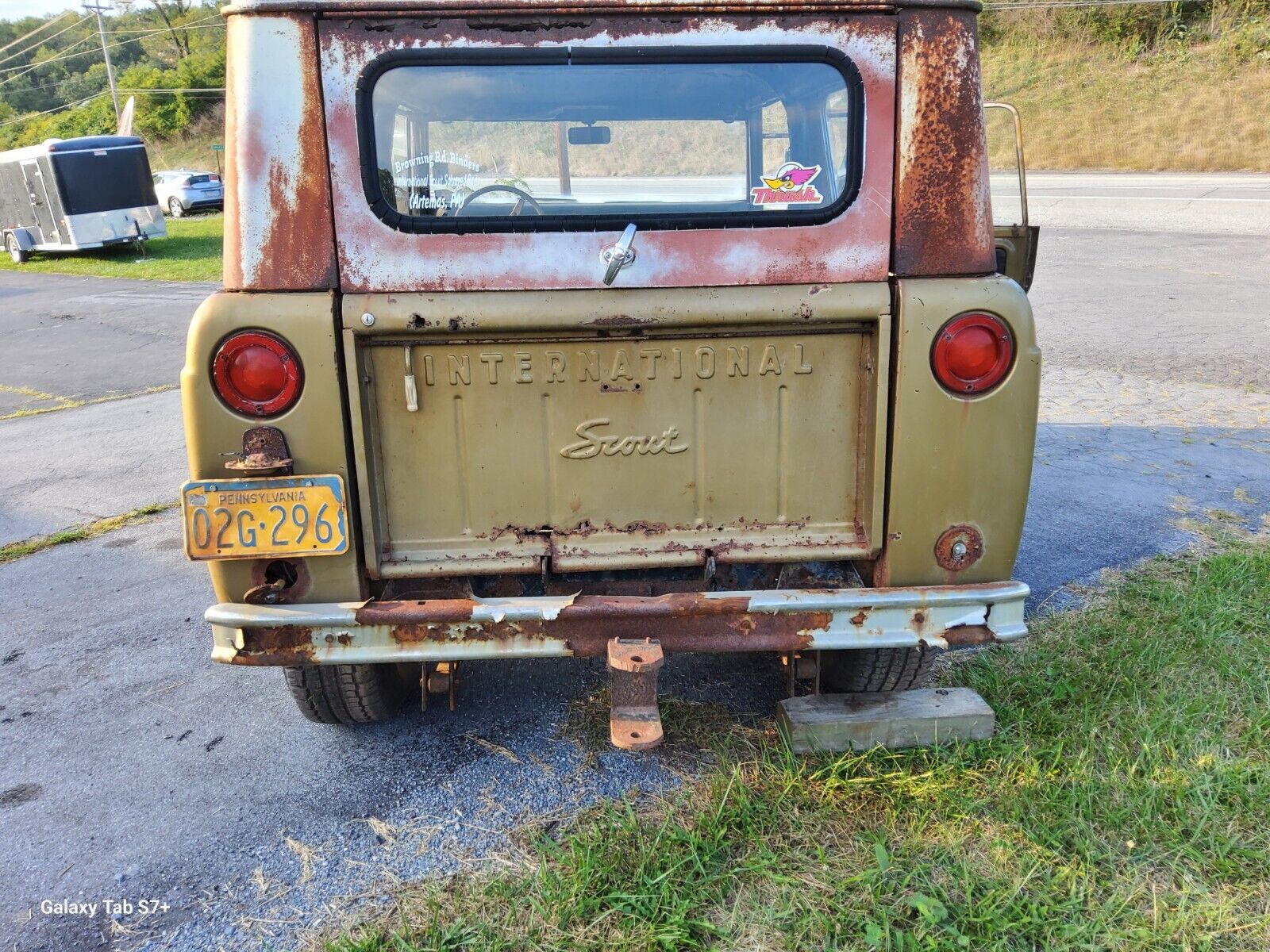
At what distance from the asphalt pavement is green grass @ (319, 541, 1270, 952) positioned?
0.81 ft

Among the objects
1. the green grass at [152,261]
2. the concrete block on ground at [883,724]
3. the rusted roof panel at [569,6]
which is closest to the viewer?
the rusted roof panel at [569,6]

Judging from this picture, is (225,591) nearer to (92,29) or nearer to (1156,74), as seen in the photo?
(1156,74)

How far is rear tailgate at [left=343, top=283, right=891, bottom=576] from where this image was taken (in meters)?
2.63

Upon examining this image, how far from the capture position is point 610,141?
2811 millimetres

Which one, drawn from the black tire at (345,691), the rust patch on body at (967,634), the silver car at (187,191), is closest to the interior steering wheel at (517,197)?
the black tire at (345,691)

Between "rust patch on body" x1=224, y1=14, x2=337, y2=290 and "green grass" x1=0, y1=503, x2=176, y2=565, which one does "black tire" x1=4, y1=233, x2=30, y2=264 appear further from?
"rust patch on body" x1=224, y1=14, x2=337, y2=290

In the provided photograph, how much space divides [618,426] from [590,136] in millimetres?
845

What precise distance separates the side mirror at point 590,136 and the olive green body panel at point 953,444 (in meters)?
0.95

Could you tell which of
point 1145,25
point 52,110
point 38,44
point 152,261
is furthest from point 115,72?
point 1145,25

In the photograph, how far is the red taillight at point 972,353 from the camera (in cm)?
262

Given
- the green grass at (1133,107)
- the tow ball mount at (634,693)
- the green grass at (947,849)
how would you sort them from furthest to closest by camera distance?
the green grass at (1133,107), the tow ball mount at (634,693), the green grass at (947,849)

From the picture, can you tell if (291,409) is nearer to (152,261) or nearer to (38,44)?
(152,261)

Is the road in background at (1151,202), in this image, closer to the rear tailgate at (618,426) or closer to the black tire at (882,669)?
the black tire at (882,669)

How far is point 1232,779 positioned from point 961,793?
748 millimetres
